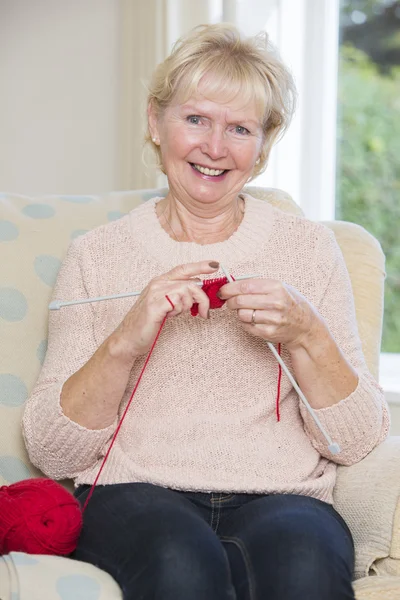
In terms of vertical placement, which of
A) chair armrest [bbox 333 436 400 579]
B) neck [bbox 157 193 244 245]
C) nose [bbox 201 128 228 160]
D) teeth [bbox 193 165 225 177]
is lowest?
chair armrest [bbox 333 436 400 579]

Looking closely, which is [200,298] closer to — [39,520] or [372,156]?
[39,520]

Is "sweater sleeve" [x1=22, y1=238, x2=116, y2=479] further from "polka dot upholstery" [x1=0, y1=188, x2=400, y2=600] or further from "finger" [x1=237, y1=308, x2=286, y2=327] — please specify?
"finger" [x1=237, y1=308, x2=286, y2=327]

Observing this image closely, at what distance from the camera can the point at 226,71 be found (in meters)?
1.56

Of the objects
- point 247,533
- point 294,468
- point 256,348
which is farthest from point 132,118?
point 247,533

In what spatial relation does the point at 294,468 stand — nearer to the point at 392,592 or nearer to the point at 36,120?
the point at 392,592

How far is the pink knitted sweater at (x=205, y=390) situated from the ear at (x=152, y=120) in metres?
0.19

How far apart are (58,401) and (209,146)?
523mm

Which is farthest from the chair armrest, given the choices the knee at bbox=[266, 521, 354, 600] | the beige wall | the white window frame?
the beige wall

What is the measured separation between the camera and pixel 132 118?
105 inches

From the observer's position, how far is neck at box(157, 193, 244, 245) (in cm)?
165

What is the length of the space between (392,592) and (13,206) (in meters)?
1.03

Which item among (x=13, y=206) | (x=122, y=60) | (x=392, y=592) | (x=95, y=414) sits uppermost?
(x=122, y=60)

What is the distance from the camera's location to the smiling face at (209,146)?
5.14ft

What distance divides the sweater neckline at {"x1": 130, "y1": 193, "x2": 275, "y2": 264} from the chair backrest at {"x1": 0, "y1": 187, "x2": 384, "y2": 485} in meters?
0.17
